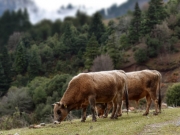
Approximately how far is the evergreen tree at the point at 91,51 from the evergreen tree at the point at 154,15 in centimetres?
1331

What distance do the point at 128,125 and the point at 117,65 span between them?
62.6 metres

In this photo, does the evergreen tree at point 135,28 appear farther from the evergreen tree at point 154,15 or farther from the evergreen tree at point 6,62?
the evergreen tree at point 6,62

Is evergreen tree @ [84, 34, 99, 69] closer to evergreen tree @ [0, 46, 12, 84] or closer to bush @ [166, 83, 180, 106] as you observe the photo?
evergreen tree @ [0, 46, 12, 84]

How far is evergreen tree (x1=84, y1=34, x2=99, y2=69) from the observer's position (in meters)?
78.9

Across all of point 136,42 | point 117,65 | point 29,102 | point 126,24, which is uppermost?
point 126,24

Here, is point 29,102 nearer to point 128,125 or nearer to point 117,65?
point 117,65

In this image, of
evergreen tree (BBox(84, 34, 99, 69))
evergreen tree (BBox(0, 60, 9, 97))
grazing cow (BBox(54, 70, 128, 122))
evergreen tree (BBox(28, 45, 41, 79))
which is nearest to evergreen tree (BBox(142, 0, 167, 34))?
evergreen tree (BBox(84, 34, 99, 69))

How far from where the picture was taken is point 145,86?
18703 mm

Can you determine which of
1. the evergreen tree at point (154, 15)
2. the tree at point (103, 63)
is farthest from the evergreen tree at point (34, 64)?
the evergreen tree at point (154, 15)

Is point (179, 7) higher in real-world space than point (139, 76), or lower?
higher

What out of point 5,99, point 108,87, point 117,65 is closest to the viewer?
point 108,87

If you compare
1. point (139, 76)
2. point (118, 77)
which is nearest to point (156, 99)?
point (139, 76)

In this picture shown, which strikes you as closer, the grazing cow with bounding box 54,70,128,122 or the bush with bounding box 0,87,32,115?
the grazing cow with bounding box 54,70,128,122

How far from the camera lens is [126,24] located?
303 ft
